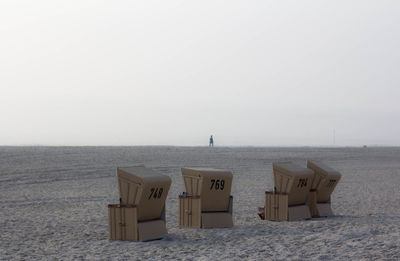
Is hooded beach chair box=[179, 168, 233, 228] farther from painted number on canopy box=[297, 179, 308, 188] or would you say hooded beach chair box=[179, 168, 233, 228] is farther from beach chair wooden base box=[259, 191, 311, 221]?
painted number on canopy box=[297, 179, 308, 188]

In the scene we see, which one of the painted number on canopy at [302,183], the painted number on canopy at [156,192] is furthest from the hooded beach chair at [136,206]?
the painted number on canopy at [302,183]

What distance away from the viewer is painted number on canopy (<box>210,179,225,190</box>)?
41.6 feet

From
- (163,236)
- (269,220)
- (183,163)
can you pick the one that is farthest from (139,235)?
(183,163)

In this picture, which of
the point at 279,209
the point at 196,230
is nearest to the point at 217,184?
the point at 196,230

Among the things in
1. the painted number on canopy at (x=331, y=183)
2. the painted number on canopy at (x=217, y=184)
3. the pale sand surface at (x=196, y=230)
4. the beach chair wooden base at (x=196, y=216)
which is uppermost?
the painted number on canopy at (x=217, y=184)

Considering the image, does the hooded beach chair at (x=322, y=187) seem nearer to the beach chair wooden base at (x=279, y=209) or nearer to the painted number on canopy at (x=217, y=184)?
the beach chair wooden base at (x=279, y=209)

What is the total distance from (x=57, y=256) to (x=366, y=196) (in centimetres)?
1327

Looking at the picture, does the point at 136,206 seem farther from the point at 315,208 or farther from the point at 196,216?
the point at 315,208

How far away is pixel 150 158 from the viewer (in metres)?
40.0

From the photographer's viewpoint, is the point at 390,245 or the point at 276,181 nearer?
the point at 390,245

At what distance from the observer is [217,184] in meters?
12.8

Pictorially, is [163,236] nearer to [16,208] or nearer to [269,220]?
[269,220]

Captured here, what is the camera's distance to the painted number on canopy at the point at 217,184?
12688mm

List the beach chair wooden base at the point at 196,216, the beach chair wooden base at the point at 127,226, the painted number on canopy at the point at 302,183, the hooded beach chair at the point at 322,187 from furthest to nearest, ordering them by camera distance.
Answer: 1. the hooded beach chair at the point at 322,187
2. the painted number on canopy at the point at 302,183
3. the beach chair wooden base at the point at 196,216
4. the beach chair wooden base at the point at 127,226
